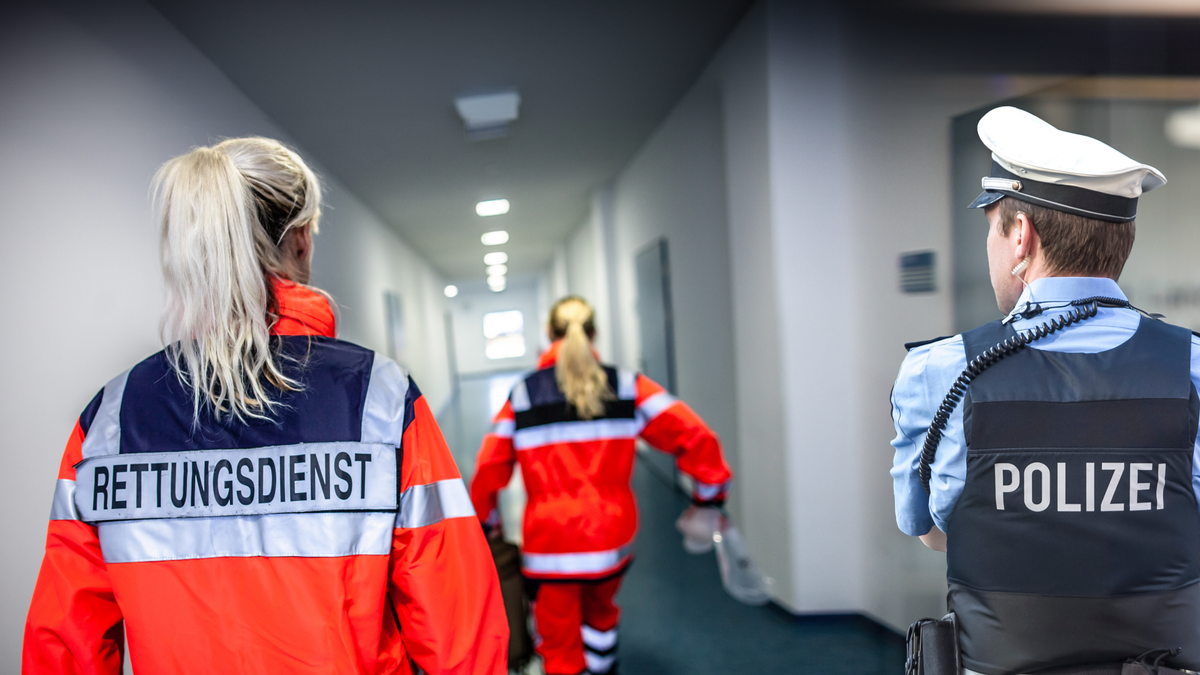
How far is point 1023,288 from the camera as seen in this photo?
1.08 meters

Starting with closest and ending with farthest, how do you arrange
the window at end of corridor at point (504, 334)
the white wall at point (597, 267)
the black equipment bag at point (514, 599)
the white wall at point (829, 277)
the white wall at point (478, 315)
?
the black equipment bag at point (514, 599) → the white wall at point (829, 277) → the white wall at point (597, 267) → the white wall at point (478, 315) → the window at end of corridor at point (504, 334)

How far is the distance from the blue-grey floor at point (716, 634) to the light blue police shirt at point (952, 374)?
1.85 metres

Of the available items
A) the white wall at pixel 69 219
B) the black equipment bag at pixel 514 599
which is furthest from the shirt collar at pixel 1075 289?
the white wall at pixel 69 219

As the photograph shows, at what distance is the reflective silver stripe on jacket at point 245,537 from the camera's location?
0.91m

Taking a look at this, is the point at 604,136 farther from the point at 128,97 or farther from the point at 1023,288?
the point at 1023,288

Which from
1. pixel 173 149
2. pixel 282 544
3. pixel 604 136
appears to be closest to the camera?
pixel 282 544

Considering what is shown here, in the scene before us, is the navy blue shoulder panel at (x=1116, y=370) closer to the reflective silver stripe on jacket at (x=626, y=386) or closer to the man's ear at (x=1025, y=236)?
the man's ear at (x=1025, y=236)

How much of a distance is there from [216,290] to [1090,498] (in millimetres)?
→ 1364

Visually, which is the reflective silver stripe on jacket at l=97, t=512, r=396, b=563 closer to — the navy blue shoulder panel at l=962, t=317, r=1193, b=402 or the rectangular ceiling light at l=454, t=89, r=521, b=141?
the navy blue shoulder panel at l=962, t=317, r=1193, b=402

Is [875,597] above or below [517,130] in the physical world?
below

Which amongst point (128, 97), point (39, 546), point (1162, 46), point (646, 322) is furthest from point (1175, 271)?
point (646, 322)

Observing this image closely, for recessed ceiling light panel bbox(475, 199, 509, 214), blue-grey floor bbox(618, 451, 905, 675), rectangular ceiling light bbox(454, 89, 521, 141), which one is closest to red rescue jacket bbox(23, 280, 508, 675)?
blue-grey floor bbox(618, 451, 905, 675)

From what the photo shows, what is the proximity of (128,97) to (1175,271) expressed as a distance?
3.35 meters

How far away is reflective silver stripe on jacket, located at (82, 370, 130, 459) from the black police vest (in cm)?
133
